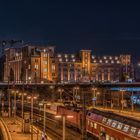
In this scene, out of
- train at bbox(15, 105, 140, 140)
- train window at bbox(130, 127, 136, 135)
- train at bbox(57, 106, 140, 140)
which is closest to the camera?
train window at bbox(130, 127, 136, 135)

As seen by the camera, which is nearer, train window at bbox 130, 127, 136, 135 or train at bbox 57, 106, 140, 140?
train window at bbox 130, 127, 136, 135

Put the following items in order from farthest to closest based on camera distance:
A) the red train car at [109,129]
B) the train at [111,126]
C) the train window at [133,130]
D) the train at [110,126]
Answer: the train at [110,126] < the train at [111,126] < the red train car at [109,129] < the train window at [133,130]

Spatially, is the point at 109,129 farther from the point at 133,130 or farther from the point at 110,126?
the point at 133,130

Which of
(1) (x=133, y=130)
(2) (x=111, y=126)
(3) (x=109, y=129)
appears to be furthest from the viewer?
(3) (x=109, y=129)

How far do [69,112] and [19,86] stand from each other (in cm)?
8602

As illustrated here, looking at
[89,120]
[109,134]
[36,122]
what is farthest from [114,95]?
[109,134]

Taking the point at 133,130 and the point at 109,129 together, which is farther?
the point at 109,129

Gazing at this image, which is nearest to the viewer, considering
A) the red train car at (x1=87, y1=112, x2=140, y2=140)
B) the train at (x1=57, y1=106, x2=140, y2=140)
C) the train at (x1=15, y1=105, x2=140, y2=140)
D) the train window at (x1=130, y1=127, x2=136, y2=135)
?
the train window at (x1=130, y1=127, x2=136, y2=135)

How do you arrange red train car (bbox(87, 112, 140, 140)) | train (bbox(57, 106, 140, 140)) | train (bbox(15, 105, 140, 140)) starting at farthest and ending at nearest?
train (bbox(15, 105, 140, 140))
train (bbox(57, 106, 140, 140))
red train car (bbox(87, 112, 140, 140))

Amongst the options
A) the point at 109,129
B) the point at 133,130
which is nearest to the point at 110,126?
the point at 109,129

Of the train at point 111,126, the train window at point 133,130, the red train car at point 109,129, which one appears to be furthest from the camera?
the train at point 111,126

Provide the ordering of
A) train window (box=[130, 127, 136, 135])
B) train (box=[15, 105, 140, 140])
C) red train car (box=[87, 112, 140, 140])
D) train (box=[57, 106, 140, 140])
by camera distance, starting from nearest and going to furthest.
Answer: train window (box=[130, 127, 136, 135]) → red train car (box=[87, 112, 140, 140]) → train (box=[57, 106, 140, 140]) → train (box=[15, 105, 140, 140])

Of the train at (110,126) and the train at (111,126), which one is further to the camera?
the train at (110,126)

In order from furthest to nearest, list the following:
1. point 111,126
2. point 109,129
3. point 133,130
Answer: point 109,129
point 111,126
point 133,130
